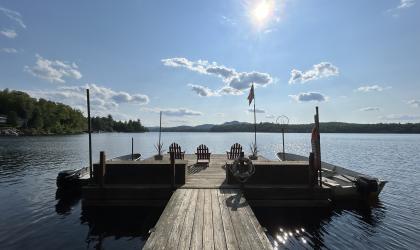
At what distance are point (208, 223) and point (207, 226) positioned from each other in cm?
20

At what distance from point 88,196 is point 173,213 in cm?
515

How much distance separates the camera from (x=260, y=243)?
530 centimetres

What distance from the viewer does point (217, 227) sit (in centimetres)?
621

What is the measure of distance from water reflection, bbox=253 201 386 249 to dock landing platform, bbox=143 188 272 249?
200 centimetres

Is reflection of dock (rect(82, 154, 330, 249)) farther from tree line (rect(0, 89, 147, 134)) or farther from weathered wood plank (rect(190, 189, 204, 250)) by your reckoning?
tree line (rect(0, 89, 147, 134))

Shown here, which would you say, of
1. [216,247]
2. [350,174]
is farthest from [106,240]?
[350,174]

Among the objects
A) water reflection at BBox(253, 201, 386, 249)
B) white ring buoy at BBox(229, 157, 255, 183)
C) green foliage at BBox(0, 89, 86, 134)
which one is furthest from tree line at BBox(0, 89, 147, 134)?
water reflection at BBox(253, 201, 386, 249)

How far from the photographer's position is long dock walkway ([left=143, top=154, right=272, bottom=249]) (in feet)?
17.4

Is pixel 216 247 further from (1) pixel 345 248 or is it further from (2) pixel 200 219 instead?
(1) pixel 345 248

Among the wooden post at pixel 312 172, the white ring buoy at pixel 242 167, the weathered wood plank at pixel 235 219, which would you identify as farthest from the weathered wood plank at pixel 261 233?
the wooden post at pixel 312 172

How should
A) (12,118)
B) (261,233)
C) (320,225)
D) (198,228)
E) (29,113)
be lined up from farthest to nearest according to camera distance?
(29,113), (12,118), (320,225), (198,228), (261,233)

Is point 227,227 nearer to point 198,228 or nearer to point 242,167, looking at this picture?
point 198,228

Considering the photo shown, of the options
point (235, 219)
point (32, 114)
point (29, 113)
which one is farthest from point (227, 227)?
point (32, 114)

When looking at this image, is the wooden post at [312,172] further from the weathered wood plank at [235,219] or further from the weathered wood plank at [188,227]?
the weathered wood plank at [188,227]
